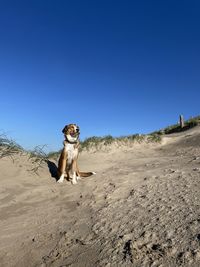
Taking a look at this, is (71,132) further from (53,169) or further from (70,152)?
(53,169)

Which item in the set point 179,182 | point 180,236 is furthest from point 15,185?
point 180,236

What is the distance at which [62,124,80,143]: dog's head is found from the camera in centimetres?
832

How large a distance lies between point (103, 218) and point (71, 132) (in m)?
3.32

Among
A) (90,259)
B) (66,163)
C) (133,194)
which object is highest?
(66,163)

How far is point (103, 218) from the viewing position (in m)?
5.36

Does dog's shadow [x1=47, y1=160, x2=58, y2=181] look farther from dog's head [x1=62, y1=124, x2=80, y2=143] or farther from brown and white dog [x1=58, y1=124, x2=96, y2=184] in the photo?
dog's head [x1=62, y1=124, x2=80, y2=143]

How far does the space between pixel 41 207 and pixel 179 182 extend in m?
2.46

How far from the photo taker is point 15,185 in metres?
7.87

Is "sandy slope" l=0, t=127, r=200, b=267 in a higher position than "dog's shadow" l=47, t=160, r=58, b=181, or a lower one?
lower


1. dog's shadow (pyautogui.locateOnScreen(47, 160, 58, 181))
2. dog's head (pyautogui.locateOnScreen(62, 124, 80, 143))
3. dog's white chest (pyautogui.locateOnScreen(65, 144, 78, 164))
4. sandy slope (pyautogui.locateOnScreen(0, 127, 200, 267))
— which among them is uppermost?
dog's head (pyautogui.locateOnScreen(62, 124, 80, 143))

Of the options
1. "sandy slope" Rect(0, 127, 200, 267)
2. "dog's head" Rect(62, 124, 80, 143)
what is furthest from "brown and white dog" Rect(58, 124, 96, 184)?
"sandy slope" Rect(0, 127, 200, 267)

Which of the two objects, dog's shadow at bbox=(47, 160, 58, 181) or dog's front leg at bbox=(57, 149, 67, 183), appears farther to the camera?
dog's shadow at bbox=(47, 160, 58, 181)

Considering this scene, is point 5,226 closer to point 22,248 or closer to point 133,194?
point 22,248

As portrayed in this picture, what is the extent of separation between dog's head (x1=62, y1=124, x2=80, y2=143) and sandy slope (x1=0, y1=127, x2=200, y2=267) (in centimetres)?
97
